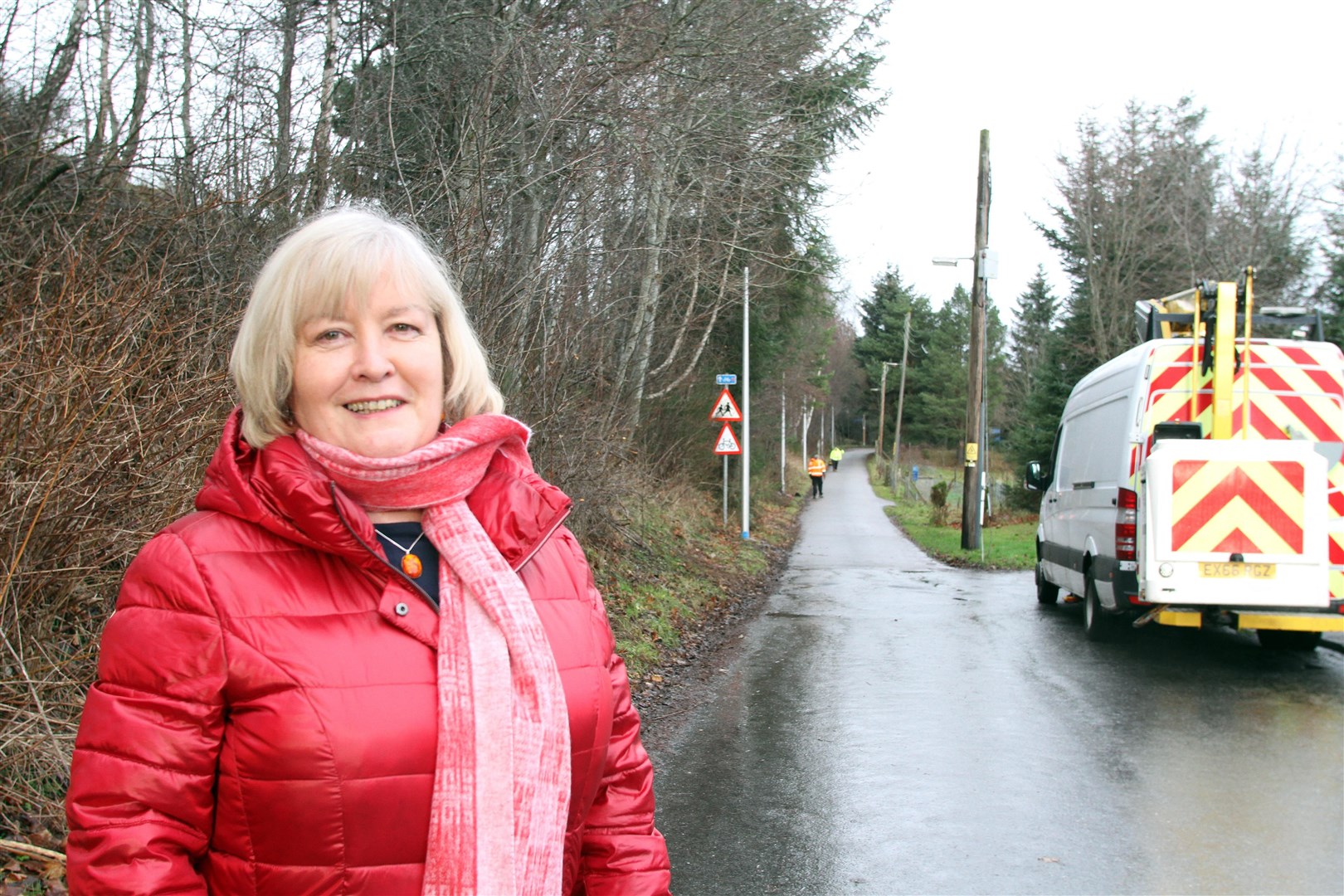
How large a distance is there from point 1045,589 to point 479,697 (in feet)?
43.1

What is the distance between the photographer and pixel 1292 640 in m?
10.2

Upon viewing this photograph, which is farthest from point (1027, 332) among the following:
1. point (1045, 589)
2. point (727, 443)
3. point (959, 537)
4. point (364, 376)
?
point (364, 376)

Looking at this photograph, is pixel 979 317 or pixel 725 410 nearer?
pixel 725 410

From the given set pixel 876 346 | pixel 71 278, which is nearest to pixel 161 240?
pixel 71 278

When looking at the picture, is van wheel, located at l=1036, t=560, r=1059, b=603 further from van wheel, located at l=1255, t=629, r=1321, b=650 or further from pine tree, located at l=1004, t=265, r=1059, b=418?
pine tree, located at l=1004, t=265, r=1059, b=418

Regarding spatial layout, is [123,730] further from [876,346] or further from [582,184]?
[876,346]

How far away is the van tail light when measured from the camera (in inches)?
368

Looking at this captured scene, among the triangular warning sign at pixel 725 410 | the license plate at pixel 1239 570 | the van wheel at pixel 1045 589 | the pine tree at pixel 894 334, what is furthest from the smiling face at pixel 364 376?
the pine tree at pixel 894 334

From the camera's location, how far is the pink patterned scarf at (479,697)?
1.86m

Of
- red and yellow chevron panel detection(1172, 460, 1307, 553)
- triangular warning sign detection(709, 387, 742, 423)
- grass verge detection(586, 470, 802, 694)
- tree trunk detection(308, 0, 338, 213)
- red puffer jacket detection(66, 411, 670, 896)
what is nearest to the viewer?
red puffer jacket detection(66, 411, 670, 896)

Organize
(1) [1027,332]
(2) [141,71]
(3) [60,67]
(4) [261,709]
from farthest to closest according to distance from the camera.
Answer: (1) [1027,332], (2) [141,71], (3) [60,67], (4) [261,709]

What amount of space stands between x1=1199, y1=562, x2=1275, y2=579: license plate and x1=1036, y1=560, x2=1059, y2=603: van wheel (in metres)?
5.00

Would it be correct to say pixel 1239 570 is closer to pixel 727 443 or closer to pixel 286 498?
pixel 286 498

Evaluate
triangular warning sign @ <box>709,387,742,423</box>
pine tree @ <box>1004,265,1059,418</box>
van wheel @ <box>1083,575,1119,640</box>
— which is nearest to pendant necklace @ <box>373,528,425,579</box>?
van wheel @ <box>1083,575,1119,640</box>
